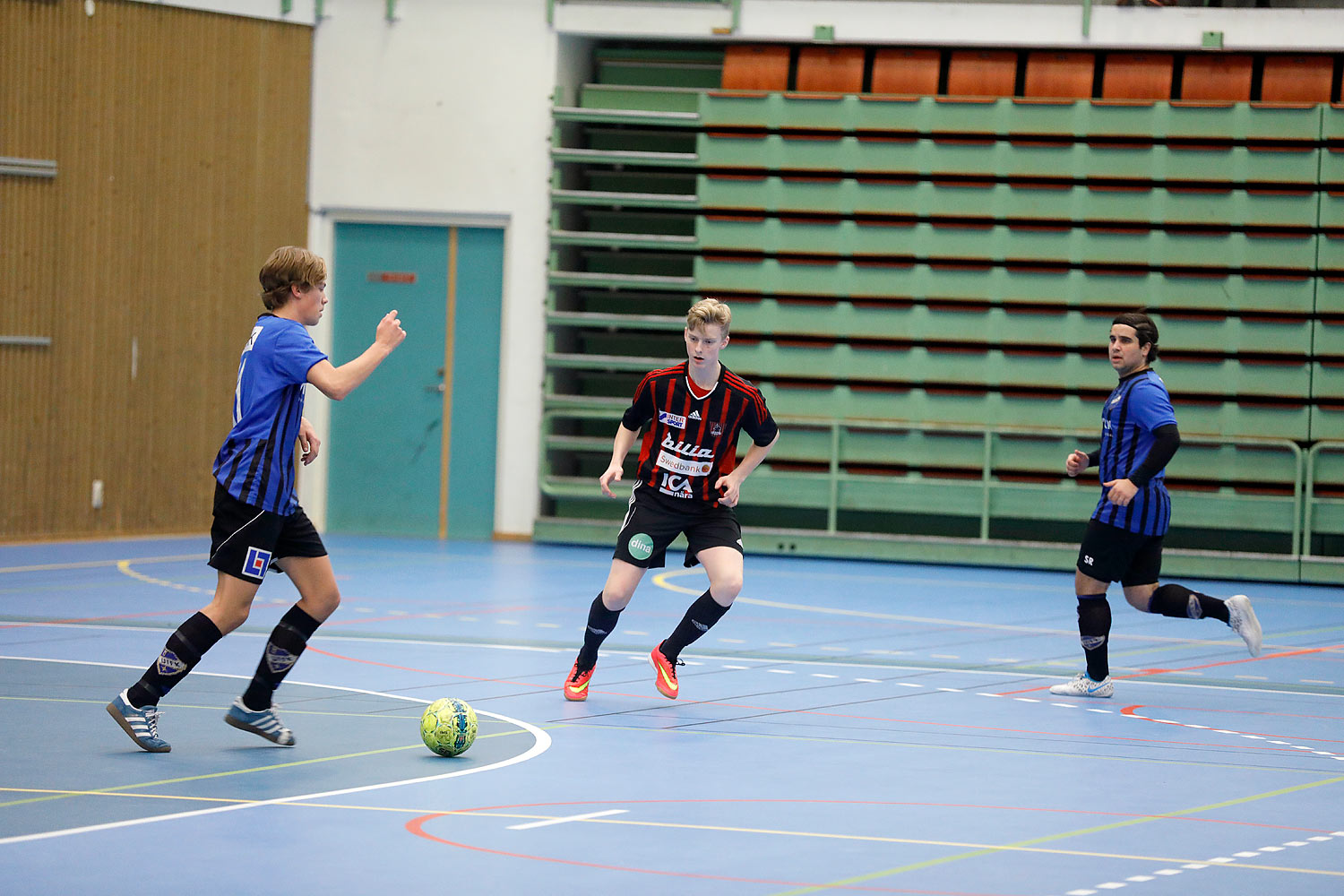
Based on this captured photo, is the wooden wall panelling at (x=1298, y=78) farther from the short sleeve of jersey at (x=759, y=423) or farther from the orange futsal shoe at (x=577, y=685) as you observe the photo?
the orange futsal shoe at (x=577, y=685)

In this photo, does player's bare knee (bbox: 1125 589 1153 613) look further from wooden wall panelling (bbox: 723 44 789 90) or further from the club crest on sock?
wooden wall panelling (bbox: 723 44 789 90)

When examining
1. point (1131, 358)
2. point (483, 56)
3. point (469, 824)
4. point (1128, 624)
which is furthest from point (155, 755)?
point (483, 56)

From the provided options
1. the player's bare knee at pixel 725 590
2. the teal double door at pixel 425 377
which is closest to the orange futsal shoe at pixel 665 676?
the player's bare knee at pixel 725 590

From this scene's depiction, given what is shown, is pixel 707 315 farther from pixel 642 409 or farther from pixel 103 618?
pixel 103 618

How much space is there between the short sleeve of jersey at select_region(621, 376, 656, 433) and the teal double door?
8494 mm

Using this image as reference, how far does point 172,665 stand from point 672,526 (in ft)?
8.14

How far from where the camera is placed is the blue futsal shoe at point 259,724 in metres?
5.89

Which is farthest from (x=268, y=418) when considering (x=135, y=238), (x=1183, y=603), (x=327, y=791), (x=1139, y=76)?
(x=1139, y=76)

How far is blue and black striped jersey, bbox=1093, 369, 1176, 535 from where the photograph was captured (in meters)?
7.68

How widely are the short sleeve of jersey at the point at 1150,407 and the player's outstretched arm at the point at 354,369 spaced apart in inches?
148

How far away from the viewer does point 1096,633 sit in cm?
766

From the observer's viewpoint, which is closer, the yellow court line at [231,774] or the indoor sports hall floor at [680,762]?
the indoor sports hall floor at [680,762]

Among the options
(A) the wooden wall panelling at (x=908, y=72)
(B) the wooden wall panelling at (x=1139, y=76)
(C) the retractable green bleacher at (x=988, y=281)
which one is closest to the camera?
(C) the retractable green bleacher at (x=988, y=281)

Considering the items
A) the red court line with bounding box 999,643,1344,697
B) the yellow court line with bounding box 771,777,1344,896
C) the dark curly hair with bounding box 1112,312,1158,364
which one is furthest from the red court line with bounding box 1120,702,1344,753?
the dark curly hair with bounding box 1112,312,1158,364
